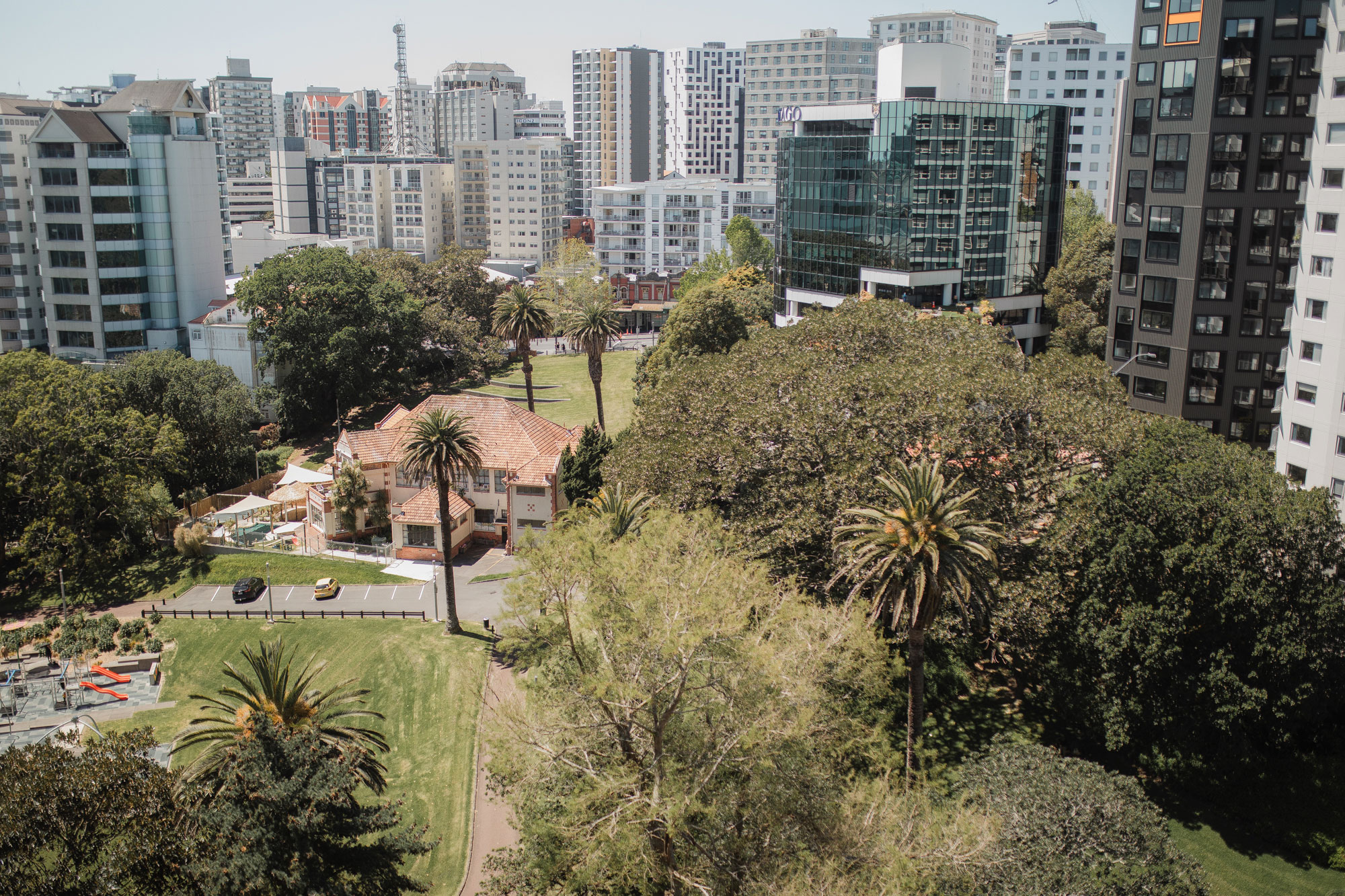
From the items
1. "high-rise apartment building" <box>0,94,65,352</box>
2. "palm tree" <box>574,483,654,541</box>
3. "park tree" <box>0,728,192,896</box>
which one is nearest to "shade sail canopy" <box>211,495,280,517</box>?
"palm tree" <box>574,483,654,541</box>

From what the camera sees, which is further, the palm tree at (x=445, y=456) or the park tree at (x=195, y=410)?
the park tree at (x=195, y=410)

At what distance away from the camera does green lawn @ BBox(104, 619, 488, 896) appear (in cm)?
4288

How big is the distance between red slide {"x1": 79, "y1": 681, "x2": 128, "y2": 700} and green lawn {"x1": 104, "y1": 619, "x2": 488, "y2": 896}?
78.1 inches

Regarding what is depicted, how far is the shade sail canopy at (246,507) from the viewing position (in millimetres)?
71438

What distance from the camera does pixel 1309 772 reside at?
36.5 meters

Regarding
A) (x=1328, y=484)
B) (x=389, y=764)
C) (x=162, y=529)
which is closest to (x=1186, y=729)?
(x=1328, y=484)

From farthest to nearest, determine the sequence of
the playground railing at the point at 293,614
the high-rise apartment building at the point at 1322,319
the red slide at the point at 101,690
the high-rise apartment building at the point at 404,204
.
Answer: the high-rise apartment building at the point at 404,204, the playground railing at the point at 293,614, the red slide at the point at 101,690, the high-rise apartment building at the point at 1322,319

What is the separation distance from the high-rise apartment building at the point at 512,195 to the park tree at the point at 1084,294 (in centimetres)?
11375

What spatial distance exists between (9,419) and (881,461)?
183 feet

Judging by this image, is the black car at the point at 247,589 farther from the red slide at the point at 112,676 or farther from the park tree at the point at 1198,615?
the park tree at the point at 1198,615

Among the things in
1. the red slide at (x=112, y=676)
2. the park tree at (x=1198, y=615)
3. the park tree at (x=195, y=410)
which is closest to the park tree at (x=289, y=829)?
the park tree at (x=1198, y=615)

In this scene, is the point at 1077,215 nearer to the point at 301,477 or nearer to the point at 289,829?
the point at 301,477

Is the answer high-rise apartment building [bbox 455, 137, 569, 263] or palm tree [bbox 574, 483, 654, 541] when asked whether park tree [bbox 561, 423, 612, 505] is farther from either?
high-rise apartment building [bbox 455, 137, 569, 263]

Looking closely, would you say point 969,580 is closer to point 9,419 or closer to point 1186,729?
point 1186,729
